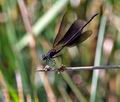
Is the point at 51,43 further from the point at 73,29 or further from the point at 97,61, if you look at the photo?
the point at 73,29

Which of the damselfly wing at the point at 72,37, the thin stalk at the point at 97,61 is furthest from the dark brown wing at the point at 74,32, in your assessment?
the thin stalk at the point at 97,61

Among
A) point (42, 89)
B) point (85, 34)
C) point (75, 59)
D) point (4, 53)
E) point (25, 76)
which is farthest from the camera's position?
point (75, 59)

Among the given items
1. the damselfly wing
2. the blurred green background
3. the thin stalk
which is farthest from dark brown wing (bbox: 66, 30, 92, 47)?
the blurred green background

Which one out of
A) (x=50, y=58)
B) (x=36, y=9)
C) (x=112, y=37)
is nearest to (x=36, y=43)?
(x=36, y=9)

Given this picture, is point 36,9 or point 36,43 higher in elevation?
point 36,9

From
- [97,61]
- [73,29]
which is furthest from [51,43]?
[73,29]

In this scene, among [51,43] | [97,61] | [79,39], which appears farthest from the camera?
[51,43]

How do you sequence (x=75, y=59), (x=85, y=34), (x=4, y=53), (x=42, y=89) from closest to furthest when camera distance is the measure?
(x=85, y=34) < (x=4, y=53) < (x=42, y=89) < (x=75, y=59)

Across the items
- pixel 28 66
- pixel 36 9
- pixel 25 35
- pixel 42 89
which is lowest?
pixel 42 89

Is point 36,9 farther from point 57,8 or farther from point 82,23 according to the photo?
point 82,23
